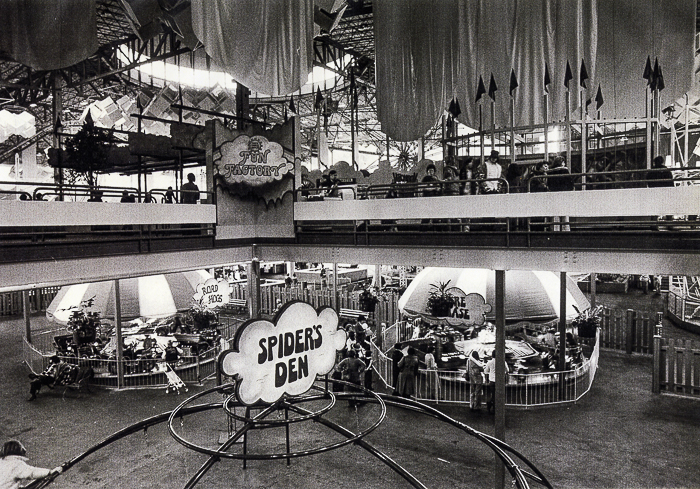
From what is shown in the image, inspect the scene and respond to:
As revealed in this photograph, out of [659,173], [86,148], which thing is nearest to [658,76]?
[659,173]

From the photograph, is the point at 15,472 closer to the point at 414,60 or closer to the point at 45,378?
the point at 45,378

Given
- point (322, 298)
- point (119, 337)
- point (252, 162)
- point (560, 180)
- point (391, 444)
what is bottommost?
point (391, 444)

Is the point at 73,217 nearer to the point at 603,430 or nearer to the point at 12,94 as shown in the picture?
the point at 603,430

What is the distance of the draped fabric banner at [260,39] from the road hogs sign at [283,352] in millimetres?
7879

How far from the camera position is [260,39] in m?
13.0

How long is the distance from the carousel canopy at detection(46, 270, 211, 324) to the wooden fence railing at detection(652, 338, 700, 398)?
16.0 metres

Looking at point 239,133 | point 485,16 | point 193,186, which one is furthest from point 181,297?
point 485,16

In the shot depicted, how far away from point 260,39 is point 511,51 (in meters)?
7.17

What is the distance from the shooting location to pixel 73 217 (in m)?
10.3

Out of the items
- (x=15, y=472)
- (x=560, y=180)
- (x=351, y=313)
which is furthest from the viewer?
Result: (x=351, y=313)

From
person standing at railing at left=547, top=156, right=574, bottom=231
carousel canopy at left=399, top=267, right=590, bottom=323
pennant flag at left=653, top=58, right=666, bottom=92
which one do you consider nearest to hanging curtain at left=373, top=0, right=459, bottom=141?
person standing at railing at left=547, top=156, right=574, bottom=231

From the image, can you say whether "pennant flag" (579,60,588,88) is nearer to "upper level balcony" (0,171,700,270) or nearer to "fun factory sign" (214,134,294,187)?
"upper level balcony" (0,171,700,270)

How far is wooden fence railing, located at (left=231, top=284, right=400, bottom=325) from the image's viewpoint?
2444 cm

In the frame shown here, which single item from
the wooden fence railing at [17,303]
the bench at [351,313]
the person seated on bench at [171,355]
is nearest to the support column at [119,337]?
the person seated on bench at [171,355]
